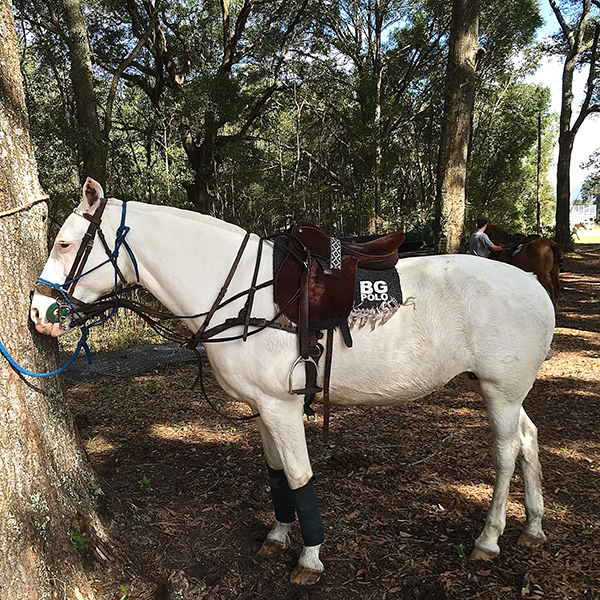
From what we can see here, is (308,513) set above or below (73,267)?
below

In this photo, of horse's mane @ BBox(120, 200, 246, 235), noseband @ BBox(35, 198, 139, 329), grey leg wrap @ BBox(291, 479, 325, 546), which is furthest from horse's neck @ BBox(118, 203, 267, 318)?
grey leg wrap @ BBox(291, 479, 325, 546)

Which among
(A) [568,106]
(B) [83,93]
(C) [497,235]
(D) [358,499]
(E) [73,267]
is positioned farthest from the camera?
(A) [568,106]

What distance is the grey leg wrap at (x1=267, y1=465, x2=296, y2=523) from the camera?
9.79 feet

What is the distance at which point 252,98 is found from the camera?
13500 mm

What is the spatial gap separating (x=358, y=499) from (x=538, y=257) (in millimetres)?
6770

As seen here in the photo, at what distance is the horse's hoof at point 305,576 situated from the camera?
2730 mm

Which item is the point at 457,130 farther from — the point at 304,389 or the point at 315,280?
the point at 304,389

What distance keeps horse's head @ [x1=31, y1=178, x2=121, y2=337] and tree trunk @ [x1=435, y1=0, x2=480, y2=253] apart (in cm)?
567

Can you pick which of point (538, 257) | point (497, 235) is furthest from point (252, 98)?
point (538, 257)

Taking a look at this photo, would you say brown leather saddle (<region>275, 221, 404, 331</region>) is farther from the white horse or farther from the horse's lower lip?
the horse's lower lip

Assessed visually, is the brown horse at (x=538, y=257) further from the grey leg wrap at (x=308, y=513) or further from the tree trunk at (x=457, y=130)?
the grey leg wrap at (x=308, y=513)

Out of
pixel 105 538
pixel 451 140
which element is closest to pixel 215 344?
pixel 105 538

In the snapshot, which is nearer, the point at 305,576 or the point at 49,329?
the point at 49,329

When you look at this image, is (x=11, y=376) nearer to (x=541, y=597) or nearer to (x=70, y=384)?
(x=541, y=597)
